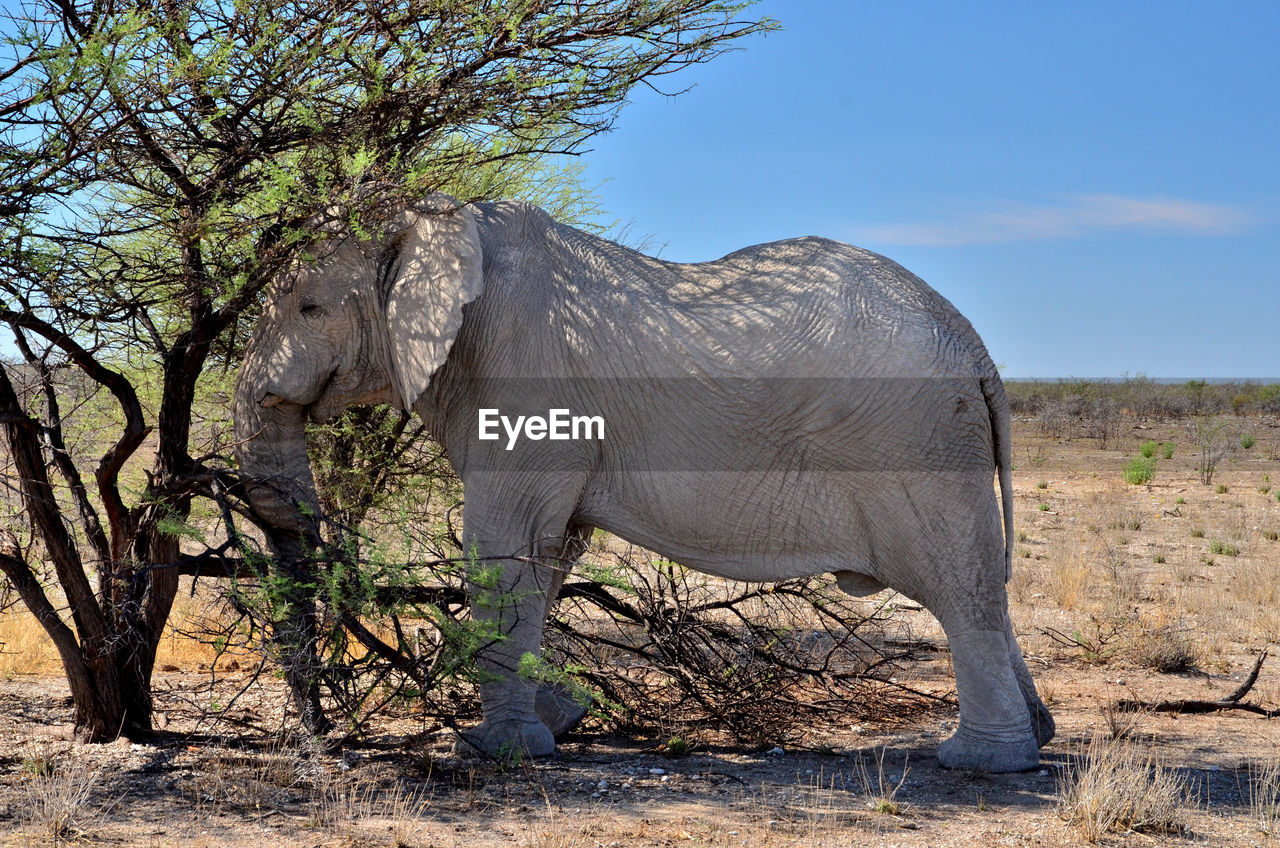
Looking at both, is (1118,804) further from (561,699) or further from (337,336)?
(337,336)

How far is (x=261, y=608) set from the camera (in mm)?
5621

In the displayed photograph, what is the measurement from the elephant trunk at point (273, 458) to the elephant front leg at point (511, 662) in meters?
0.96

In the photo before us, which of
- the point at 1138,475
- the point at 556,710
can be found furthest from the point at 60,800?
the point at 1138,475

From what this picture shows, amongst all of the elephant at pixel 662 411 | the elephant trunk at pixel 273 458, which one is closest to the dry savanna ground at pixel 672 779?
the elephant at pixel 662 411

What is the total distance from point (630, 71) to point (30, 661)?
5.66 meters

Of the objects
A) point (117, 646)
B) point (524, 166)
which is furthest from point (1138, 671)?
point (117, 646)

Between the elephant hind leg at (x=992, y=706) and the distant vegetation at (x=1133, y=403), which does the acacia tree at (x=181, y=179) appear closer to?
the elephant hind leg at (x=992, y=706)

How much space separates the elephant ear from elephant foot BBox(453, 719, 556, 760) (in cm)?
166

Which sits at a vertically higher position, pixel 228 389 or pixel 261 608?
pixel 228 389

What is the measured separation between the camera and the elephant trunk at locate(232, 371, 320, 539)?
19.4 ft

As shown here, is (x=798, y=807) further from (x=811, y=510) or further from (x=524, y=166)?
(x=524, y=166)

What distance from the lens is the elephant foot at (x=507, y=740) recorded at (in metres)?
5.75

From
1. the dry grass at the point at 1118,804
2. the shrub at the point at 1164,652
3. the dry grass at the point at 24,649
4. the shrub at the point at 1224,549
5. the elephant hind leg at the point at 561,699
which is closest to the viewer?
the dry grass at the point at 1118,804

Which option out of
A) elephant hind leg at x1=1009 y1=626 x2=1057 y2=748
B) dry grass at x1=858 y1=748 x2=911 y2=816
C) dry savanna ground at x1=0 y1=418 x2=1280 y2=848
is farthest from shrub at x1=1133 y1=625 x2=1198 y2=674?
dry grass at x1=858 y1=748 x2=911 y2=816
